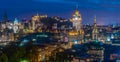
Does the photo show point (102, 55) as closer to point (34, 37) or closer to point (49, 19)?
point (34, 37)

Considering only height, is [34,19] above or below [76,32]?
above

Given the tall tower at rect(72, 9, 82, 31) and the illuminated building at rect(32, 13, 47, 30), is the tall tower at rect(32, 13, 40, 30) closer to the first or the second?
the illuminated building at rect(32, 13, 47, 30)

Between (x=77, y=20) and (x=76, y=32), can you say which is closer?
(x=76, y=32)

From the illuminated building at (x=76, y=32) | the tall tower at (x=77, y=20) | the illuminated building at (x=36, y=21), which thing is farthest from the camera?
the tall tower at (x=77, y=20)

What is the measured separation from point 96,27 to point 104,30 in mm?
1178

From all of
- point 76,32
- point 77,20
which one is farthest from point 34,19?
point 77,20

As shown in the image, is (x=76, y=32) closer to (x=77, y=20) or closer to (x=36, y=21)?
(x=36, y=21)

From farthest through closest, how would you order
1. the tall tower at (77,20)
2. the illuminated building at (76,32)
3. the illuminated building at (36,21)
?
the tall tower at (77,20) < the illuminated building at (36,21) < the illuminated building at (76,32)

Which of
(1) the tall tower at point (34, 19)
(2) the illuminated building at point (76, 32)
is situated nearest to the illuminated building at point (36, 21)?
(1) the tall tower at point (34, 19)

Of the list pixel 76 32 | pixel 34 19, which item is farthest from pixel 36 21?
pixel 76 32

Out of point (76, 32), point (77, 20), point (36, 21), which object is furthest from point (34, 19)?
point (77, 20)

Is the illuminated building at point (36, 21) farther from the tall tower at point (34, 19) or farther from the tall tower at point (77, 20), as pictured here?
the tall tower at point (77, 20)

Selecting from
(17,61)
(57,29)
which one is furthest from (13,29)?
(17,61)

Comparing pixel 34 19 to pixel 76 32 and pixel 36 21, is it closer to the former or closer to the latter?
pixel 36 21
